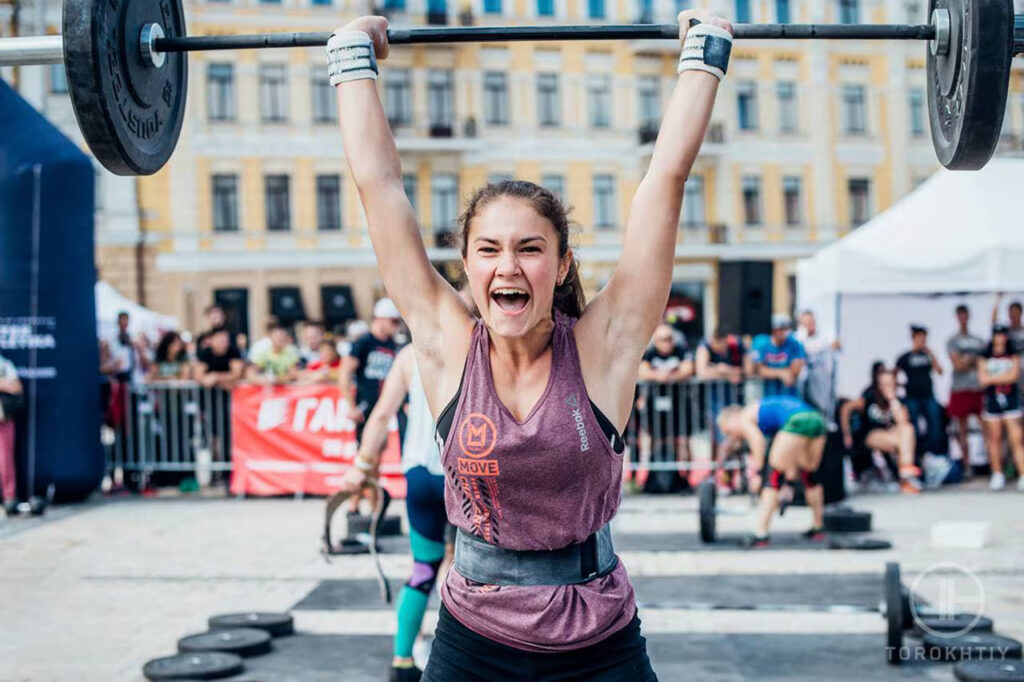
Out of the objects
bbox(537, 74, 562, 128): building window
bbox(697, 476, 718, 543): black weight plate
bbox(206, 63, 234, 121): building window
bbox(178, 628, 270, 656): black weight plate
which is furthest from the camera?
bbox(537, 74, 562, 128): building window

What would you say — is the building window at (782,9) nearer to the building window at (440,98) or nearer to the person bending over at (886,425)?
the building window at (440,98)

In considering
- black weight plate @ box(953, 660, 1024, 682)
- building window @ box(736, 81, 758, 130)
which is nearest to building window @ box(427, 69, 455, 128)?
building window @ box(736, 81, 758, 130)

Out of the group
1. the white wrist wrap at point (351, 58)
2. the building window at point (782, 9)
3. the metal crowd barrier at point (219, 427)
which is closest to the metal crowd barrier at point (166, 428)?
the metal crowd barrier at point (219, 427)

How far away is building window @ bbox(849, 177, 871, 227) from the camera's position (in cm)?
3819

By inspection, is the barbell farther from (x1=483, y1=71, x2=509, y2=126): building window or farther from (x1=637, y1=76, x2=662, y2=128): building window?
(x1=637, y1=76, x2=662, y2=128): building window

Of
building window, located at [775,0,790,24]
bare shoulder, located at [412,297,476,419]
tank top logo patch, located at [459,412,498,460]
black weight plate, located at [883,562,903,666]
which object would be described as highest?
building window, located at [775,0,790,24]

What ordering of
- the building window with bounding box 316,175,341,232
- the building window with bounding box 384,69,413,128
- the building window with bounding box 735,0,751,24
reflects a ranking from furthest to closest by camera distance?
the building window with bounding box 735,0,751,24, the building window with bounding box 384,69,413,128, the building window with bounding box 316,175,341,232

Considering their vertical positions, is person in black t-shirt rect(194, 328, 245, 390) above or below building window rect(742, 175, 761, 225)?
below

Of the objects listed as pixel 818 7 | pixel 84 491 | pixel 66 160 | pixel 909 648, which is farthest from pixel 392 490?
pixel 818 7

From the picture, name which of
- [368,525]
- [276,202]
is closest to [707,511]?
[368,525]

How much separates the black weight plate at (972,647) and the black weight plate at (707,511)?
3.21m

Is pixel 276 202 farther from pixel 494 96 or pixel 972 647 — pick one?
pixel 972 647

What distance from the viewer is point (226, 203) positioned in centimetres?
3397

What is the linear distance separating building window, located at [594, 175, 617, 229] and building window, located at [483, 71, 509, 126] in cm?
331
